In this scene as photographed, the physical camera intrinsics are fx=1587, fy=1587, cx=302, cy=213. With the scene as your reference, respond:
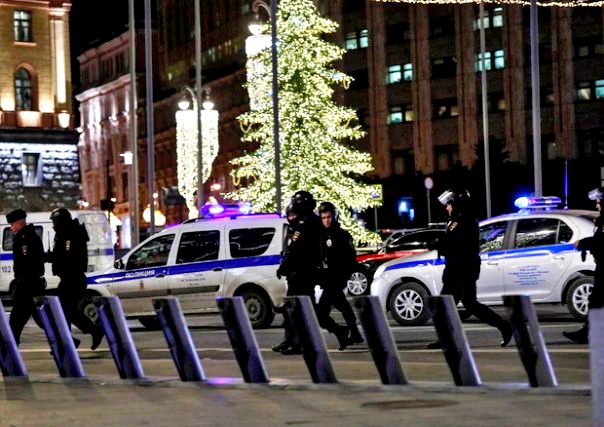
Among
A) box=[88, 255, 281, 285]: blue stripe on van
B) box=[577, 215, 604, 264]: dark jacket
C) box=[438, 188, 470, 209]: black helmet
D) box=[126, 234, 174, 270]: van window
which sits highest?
box=[438, 188, 470, 209]: black helmet

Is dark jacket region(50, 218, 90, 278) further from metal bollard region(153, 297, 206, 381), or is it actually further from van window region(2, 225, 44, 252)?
van window region(2, 225, 44, 252)

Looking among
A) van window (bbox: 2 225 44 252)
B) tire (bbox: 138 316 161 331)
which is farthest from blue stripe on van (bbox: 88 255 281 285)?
van window (bbox: 2 225 44 252)

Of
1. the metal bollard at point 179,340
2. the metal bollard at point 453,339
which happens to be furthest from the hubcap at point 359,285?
the metal bollard at point 453,339

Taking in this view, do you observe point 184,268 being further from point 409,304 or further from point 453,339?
point 453,339

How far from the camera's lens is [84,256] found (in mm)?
19266

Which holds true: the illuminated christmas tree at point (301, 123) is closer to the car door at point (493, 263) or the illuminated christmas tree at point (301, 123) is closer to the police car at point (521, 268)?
the police car at point (521, 268)

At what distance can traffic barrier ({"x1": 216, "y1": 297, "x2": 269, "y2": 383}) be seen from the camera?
44.0 ft

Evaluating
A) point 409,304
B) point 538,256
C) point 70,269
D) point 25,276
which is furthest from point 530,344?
point 409,304

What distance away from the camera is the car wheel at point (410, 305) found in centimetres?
2267

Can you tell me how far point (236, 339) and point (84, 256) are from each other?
6.15 metres

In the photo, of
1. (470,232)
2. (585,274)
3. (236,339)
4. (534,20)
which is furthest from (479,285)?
(534,20)

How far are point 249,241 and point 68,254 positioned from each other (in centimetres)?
597

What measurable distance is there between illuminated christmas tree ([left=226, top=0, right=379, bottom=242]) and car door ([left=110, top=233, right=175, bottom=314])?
24.0m

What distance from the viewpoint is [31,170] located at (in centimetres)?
8300
